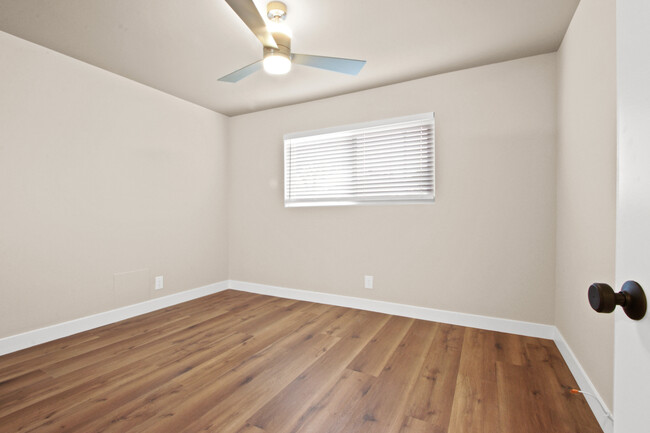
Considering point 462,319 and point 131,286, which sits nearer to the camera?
point 462,319

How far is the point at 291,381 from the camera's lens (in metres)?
1.82

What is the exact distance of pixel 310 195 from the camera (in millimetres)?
3506

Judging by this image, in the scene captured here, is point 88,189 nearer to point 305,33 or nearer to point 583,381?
point 305,33

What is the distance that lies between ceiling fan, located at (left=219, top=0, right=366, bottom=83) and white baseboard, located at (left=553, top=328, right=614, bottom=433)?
2268mm

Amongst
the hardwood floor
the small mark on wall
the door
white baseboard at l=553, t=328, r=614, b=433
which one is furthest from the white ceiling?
the hardwood floor

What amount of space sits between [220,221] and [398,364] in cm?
289

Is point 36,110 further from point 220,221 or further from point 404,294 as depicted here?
point 404,294

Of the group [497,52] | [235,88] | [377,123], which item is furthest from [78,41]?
[497,52]

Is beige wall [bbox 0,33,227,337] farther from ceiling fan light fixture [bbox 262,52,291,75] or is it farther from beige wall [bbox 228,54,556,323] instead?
ceiling fan light fixture [bbox 262,52,291,75]

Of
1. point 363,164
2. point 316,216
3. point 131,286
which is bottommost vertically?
point 131,286

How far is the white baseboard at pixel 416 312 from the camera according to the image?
247cm

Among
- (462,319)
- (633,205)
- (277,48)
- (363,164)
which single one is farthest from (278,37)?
(462,319)

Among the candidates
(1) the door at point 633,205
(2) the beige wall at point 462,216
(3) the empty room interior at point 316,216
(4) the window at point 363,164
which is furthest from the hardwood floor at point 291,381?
(4) the window at point 363,164

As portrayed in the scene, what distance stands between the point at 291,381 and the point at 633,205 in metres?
1.82
